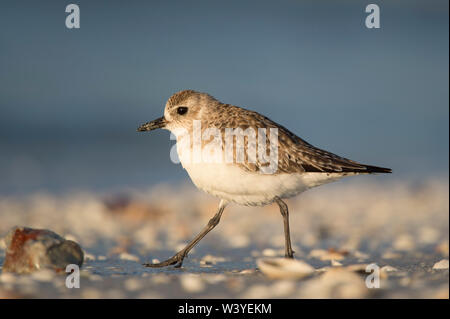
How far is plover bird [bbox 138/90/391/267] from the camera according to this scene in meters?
4.75

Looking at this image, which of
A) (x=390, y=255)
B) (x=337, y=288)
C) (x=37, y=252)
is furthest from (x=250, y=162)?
(x=390, y=255)

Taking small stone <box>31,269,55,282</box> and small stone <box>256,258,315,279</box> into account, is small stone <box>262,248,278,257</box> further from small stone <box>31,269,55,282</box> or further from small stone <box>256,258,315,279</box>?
small stone <box>31,269,55,282</box>

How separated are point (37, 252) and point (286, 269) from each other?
195cm

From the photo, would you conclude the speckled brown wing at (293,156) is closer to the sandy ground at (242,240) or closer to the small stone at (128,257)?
the sandy ground at (242,240)

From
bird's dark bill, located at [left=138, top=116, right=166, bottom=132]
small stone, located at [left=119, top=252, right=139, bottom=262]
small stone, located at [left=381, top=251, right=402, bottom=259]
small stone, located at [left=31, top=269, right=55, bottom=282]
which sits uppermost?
bird's dark bill, located at [left=138, top=116, right=166, bottom=132]

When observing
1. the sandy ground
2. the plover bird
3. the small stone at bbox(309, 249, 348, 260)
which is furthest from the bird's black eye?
the small stone at bbox(309, 249, 348, 260)

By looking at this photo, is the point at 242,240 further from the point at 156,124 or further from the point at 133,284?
the point at 133,284

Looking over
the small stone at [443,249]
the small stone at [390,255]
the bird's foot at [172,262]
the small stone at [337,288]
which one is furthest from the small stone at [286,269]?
the small stone at [443,249]

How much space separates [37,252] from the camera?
439cm

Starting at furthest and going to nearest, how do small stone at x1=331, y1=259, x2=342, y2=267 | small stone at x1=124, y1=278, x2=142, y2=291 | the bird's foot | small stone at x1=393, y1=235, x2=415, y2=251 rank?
small stone at x1=393, y1=235, x2=415, y2=251
small stone at x1=331, y1=259, x2=342, y2=267
the bird's foot
small stone at x1=124, y1=278, x2=142, y2=291
